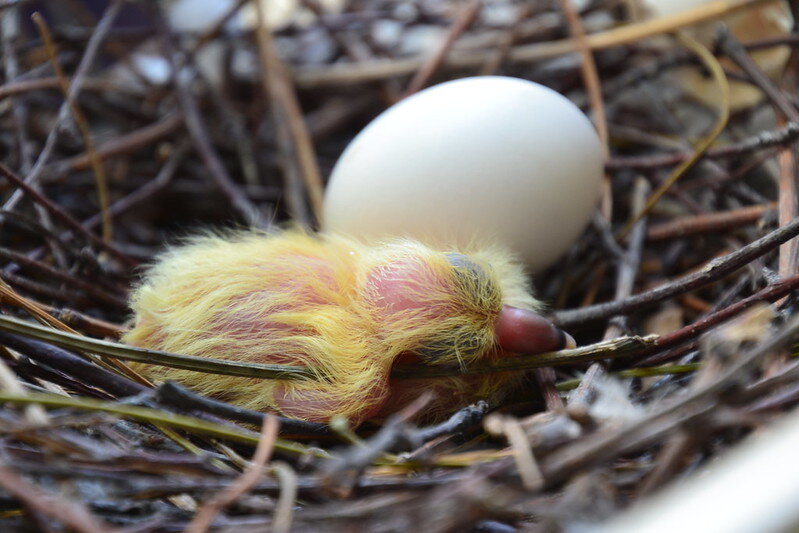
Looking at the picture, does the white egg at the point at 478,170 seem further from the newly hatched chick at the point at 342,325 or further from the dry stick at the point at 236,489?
the dry stick at the point at 236,489

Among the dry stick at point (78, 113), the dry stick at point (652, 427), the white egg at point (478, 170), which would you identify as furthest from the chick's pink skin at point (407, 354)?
the dry stick at point (78, 113)

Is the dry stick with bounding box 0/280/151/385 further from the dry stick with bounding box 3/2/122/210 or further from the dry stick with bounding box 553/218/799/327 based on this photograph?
the dry stick with bounding box 553/218/799/327

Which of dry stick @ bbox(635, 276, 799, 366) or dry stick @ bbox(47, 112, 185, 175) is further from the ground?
dry stick @ bbox(47, 112, 185, 175)

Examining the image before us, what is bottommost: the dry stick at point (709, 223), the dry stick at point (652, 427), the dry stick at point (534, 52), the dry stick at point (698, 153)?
the dry stick at point (652, 427)

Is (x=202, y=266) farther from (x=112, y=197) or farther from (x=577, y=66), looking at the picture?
(x=577, y=66)

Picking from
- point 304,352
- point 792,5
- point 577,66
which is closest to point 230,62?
point 577,66

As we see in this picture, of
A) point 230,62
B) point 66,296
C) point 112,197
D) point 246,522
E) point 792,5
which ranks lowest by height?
point 246,522

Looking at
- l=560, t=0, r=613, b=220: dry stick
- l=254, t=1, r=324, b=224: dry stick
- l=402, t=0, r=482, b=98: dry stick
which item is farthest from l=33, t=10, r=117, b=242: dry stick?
l=560, t=0, r=613, b=220: dry stick
